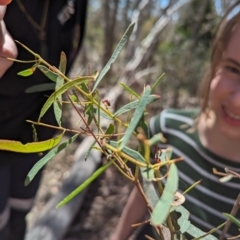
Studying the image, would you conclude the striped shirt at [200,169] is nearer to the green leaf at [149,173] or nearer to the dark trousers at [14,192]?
the dark trousers at [14,192]

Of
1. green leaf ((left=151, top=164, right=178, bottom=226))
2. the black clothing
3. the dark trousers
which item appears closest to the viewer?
green leaf ((left=151, top=164, right=178, bottom=226))

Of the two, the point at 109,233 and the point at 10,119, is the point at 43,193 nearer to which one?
the point at 109,233

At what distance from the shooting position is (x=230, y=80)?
83 centimetres

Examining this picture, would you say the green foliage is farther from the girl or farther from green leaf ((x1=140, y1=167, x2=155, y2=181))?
the girl

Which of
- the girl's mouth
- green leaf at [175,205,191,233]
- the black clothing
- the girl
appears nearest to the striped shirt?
the girl

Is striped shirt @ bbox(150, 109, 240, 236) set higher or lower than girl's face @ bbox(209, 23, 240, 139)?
lower

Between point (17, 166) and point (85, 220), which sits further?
point (85, 220)

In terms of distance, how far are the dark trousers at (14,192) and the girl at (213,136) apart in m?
0.28

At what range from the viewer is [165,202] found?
0.66ft

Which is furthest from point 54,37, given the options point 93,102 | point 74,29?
point 93,102

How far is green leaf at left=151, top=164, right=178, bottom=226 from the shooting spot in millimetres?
186

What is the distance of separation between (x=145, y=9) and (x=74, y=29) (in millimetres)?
1973

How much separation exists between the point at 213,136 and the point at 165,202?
0.79 meters

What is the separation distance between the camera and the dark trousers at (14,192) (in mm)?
938
